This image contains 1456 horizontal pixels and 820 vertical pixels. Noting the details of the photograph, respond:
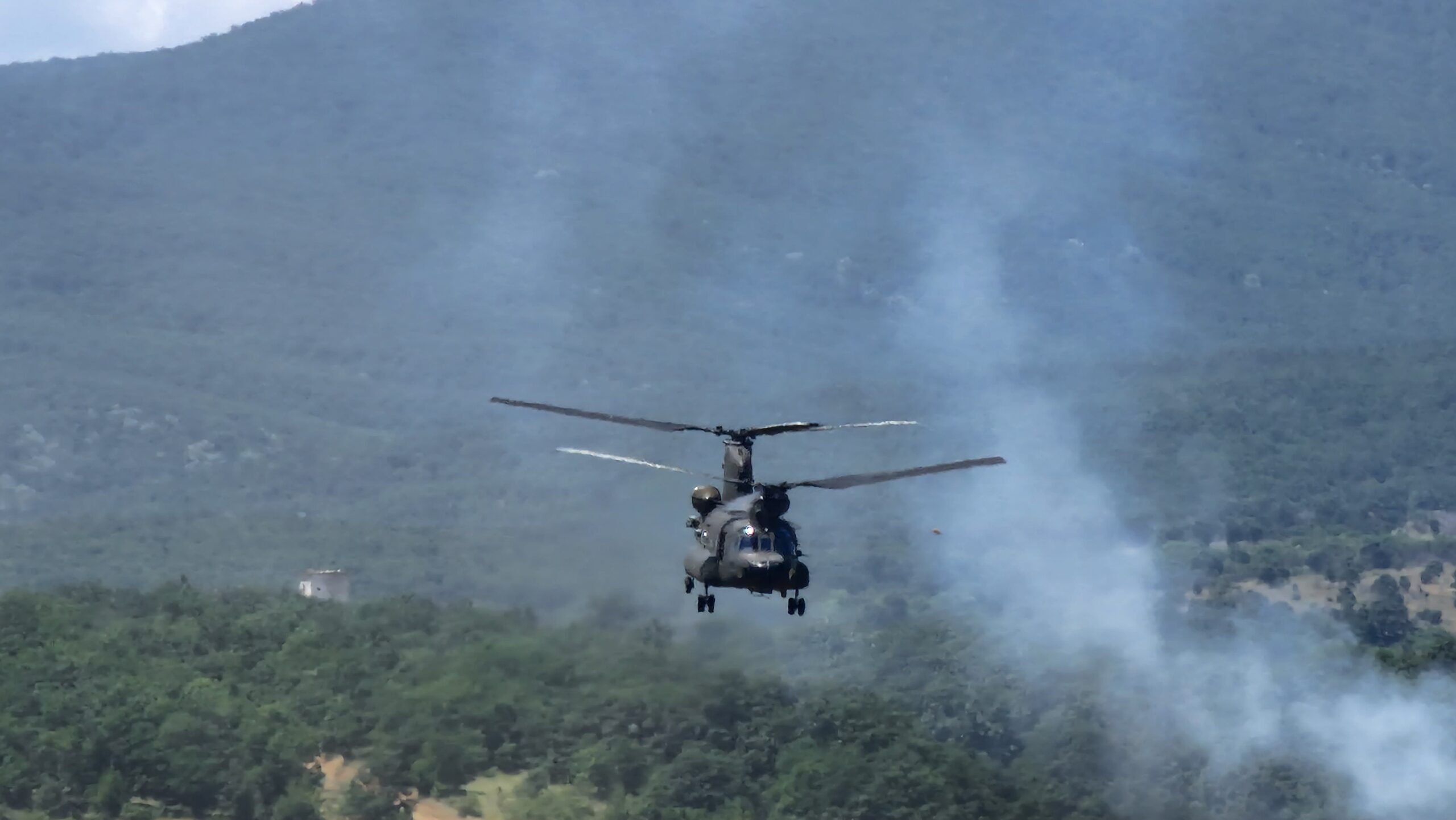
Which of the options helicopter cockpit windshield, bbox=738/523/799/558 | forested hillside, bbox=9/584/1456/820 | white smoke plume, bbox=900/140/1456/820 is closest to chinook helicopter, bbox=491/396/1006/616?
helicopter cockpit windshield, bbox=738/523/799/558

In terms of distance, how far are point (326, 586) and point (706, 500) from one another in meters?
→ 65.6

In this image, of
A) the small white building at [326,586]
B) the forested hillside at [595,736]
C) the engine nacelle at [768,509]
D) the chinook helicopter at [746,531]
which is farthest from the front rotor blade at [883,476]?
the small white building at [326,586]

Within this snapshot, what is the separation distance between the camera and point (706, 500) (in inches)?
1732

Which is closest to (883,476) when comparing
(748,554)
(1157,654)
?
(748,554)

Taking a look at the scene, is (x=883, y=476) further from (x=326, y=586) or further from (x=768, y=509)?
(x=326, y=586)

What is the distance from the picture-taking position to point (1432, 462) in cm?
17950

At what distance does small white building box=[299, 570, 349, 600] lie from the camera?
347ft

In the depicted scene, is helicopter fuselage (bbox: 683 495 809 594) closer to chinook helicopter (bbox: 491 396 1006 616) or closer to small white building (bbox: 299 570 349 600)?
chinook helicopter (bbox: 491 396 1006 616)

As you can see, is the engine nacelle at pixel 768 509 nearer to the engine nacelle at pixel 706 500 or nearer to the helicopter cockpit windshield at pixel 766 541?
the helicopter cockpit windshield at pixel 766 541

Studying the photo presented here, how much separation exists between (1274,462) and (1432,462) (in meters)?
16.3

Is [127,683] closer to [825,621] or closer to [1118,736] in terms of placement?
[825,621]

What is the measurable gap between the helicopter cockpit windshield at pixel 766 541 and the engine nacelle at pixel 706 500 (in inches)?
84.7

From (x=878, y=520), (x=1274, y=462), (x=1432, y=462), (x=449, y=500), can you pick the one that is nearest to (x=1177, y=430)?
(x=1274, y=462)

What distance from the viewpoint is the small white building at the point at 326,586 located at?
347 ft
